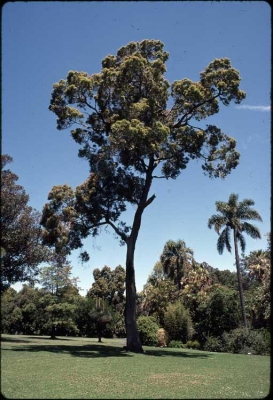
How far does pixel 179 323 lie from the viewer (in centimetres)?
3478

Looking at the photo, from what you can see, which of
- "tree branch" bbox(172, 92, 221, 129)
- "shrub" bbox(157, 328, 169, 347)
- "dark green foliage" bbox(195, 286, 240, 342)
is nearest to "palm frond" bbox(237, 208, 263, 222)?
"dark green foliage" bbox(195, 286, 240, 342)

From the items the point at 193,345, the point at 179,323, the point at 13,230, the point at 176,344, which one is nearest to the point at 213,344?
the point at 193,345

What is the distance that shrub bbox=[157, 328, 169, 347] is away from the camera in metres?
34.6

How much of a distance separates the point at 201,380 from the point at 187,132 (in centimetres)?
1566

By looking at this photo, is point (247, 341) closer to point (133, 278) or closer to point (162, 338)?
point (162, 338)

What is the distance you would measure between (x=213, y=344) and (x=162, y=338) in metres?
5.83

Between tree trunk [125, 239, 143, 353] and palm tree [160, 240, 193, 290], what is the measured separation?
24.7 metres

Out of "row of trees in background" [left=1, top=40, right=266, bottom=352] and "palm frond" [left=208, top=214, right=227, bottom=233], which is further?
"palm frond" [left=208, top=214, right=227, bottom=233]

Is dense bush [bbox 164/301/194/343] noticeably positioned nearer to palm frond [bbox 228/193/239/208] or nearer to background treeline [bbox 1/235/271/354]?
background treeline [bbox 1/235/271/354]

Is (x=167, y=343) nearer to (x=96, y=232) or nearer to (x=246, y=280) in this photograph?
(x=96, y=232)

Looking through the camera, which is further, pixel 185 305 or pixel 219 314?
pixel 185 305

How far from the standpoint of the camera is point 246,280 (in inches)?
2223

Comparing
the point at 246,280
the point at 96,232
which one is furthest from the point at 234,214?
the point at 246,280

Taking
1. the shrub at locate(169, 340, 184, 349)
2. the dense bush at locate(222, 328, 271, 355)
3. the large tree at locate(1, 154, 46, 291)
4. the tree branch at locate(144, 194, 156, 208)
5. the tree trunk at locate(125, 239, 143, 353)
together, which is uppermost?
the tree branch at locate(144, 194, 156, 208)
